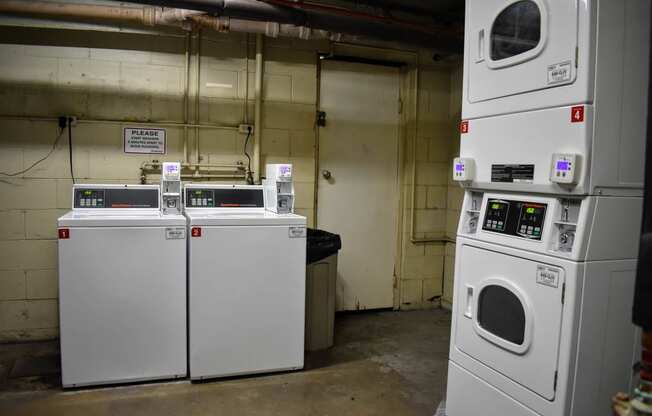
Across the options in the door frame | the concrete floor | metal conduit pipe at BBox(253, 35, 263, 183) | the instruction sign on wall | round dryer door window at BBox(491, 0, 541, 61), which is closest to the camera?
round dryer door window at BBox(491, 0, 541, 61)

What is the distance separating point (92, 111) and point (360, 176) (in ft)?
7.29

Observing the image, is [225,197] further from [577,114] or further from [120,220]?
[577,114]

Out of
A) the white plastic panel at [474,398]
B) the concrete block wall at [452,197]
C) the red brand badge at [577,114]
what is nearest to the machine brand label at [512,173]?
the red brand badge at [577,114]

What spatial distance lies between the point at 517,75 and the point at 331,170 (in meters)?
2.33

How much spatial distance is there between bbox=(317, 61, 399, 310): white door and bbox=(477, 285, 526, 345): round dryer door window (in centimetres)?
219

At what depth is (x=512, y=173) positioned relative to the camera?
189cm

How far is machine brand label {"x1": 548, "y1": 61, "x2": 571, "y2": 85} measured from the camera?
5.42 feet

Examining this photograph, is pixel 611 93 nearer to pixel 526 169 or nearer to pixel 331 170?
pixel 526 169

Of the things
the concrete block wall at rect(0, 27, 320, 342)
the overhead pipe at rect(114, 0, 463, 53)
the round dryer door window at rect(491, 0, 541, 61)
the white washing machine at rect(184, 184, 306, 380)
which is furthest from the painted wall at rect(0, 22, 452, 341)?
the round dryer door window at rect(491, 0, 541, 61)

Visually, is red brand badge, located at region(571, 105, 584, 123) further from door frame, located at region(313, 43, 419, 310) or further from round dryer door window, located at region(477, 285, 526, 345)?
door frame, located at region(313, 43, 419, 310)

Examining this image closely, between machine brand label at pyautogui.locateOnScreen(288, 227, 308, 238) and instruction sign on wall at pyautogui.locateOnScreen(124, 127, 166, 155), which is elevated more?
instruction sign on wall at pyautogui.locateOnScreen(124, 127, 166, 155)

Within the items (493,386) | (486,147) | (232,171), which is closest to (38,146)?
(232,171)

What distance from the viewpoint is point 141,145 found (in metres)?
3.53

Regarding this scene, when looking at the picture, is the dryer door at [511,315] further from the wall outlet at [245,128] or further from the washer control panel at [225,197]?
the wall outlet at [245,128]
